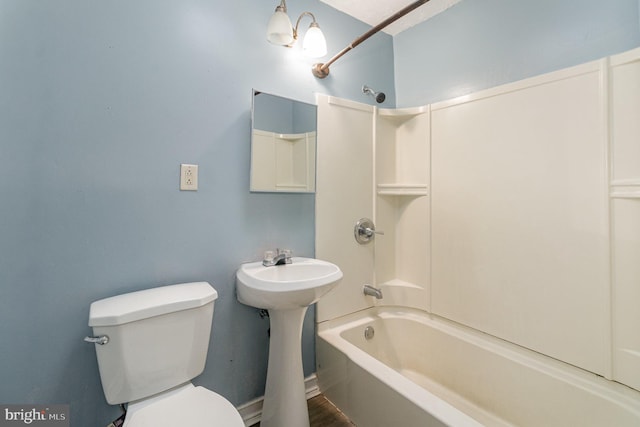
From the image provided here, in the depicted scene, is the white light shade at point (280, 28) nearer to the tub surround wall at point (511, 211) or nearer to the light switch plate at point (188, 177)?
the tub surround wall at point (511, 211)

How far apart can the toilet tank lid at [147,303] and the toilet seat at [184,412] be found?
0.32 meters

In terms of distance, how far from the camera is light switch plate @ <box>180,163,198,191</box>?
1.26 meters

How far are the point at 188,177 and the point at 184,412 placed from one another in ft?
3.08

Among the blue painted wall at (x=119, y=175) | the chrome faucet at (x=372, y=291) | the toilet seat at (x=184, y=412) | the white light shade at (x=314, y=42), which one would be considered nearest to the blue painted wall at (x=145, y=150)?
the blue painted wall at (x=119, y=175)

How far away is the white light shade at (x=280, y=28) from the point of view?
52.5 inches

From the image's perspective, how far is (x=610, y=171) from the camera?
117 cm

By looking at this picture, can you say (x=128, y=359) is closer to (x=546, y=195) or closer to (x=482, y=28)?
(x=546, y=195)

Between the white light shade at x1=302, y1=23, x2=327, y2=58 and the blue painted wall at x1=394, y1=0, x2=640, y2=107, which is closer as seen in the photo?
the blue painted wall at x1=394, y1=0, x2=640, y2=107

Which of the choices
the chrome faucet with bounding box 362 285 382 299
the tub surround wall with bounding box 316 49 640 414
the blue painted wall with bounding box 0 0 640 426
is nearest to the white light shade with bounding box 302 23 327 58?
the blue painted wall with bounding box 0 0 640 426

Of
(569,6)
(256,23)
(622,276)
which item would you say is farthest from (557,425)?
(256,23)

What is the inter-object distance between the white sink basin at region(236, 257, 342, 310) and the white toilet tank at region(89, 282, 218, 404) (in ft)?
0.54

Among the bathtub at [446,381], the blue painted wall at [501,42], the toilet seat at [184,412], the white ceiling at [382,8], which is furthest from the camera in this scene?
the white ceiling at [382,8]

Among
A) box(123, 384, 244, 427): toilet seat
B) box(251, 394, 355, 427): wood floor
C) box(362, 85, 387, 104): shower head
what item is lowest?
box(251, 394, 355, 427): wood floor

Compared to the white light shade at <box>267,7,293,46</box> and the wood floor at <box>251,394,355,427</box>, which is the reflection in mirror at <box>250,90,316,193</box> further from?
the wood floor at <box>251,394,355,427</box>
